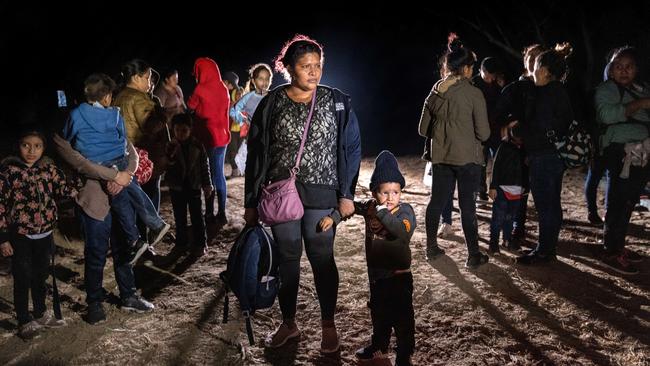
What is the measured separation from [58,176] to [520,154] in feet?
14.3

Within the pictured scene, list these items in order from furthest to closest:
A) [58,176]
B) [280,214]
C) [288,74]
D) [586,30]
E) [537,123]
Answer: [586,30], [537,123], [58,176], [288,74], [280,214]

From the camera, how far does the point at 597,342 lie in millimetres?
3713

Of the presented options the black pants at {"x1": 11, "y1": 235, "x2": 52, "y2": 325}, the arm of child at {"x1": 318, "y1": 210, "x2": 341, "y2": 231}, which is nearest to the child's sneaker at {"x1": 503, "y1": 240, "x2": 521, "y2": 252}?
the arm of child at {"x1": 318, "y1": 210, "x2": 341, "y2": 231}

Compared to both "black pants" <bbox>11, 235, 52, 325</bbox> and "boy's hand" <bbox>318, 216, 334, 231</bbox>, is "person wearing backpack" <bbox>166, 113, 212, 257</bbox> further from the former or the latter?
"boy's hand" <bbox>318, 216, 334, 231</bbox>

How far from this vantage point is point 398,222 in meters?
3.16

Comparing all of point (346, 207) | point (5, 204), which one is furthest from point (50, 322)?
point (346, 207)

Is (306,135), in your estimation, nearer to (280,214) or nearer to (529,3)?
(280,214)

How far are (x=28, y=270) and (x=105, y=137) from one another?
120cm

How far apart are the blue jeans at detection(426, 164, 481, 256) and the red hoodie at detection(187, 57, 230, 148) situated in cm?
304

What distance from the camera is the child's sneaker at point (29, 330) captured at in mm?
3848

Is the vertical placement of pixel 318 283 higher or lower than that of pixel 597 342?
higher

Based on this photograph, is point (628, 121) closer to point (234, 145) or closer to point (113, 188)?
point (113, 188)

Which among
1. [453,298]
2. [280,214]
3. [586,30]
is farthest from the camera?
[586,30]

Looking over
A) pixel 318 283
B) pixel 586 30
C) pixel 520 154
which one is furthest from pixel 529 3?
pixel 318 283
